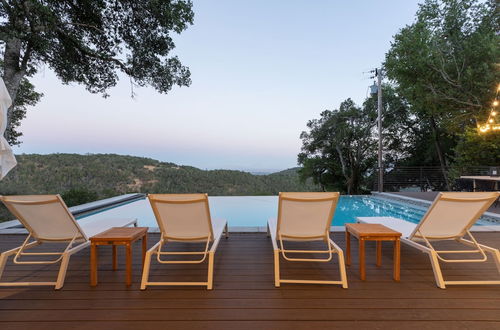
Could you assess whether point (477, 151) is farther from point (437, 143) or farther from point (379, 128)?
point (379, 128)

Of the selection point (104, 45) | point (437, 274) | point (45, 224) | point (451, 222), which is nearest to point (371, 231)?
point (437, 274)

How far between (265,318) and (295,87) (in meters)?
13.3

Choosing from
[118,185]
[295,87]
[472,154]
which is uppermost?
[295,87]

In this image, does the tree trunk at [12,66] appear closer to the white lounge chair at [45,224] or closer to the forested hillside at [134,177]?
the white lounge chair at [45,224]

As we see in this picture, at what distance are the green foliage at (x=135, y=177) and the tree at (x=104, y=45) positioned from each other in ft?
35.3

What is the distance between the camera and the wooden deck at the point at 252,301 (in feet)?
5.80

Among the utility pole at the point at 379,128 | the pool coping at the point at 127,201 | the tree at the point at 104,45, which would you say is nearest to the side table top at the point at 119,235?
the pool coping at the point at 127,201

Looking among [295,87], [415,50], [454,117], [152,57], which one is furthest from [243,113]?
[454,117]

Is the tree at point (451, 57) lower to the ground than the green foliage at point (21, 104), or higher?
higher

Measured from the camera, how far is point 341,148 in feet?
50.1

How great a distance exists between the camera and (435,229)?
2590 mm

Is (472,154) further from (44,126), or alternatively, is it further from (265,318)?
(44,126)

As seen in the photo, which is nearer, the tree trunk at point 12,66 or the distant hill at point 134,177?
the tree trunk at point 12,66

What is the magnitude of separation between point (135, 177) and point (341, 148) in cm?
1570
